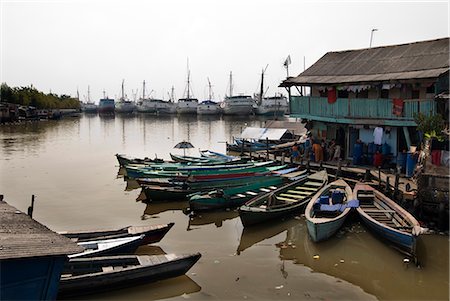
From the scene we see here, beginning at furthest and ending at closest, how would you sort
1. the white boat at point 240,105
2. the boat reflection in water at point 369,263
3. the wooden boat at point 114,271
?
1. the white boat at point 240,105
2. the boat reflection in water at point 369,263
3. the wooden boat at point 114,271

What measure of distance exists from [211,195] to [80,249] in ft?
37.0

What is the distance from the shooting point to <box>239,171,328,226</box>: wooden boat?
1652 cm

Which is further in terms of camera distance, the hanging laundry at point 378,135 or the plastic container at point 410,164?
the hanging laundry at point 378,135

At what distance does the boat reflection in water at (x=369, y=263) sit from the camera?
12.0 metres

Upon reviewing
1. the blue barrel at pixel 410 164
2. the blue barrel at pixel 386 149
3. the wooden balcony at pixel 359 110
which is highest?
the wooden balcony at pixel 359 110

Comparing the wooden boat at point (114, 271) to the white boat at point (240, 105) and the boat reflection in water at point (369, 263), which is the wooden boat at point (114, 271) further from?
the white boat at point (240, 105)

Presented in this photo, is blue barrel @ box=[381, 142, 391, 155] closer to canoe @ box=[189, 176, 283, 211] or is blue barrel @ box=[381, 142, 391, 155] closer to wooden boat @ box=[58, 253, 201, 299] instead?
canoe @ box=[189, 176, 283, 211]

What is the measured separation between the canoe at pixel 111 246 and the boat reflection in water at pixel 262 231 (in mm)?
3634

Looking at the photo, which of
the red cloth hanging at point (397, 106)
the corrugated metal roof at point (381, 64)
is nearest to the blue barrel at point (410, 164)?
the red cloth hanging at point (397, 106)

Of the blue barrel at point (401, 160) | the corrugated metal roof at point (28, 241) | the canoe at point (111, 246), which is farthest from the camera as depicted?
the blue barrel at point (401, 160)

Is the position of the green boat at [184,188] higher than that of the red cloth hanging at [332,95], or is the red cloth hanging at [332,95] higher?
the red cloth hanging at [332,95]

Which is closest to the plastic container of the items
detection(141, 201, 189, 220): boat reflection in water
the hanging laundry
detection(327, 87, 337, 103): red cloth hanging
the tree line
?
the hanging laundry

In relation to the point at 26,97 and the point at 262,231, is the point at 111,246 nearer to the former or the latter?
the point at 262,231

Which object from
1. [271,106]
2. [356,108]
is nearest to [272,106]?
[271,106]
